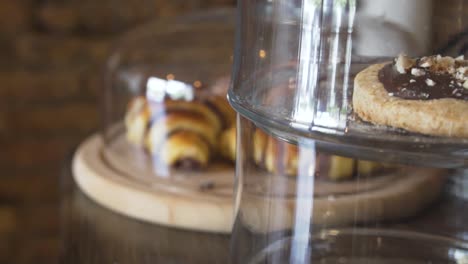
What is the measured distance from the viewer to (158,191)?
74 cm

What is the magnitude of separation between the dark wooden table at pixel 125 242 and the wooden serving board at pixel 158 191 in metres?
0.01

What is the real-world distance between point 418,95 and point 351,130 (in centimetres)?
5

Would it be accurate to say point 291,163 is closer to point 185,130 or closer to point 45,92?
point 185,130

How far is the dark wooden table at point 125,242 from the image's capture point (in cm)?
60

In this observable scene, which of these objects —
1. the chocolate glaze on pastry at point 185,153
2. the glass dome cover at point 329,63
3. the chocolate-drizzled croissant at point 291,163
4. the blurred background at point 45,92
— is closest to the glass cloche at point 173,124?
the chocolate glaze on pastry at point 185,153

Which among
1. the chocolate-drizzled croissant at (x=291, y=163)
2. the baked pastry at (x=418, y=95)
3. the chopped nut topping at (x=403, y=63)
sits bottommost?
the chocolate-drizzled croissant at (x=291, y=163)

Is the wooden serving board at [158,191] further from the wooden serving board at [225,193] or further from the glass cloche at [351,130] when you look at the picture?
the glass cloche at [351,130]

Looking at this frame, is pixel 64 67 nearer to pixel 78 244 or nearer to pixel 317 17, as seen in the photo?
pixel 78 244

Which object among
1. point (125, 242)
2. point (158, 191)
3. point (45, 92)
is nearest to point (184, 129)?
point (158, 191)

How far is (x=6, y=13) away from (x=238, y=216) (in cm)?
115

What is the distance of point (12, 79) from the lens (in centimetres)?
153

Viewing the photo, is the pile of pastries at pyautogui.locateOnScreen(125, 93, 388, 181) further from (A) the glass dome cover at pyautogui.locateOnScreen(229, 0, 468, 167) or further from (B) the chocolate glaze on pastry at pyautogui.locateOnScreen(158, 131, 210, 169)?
(A) the glass dome cover at pyautogui.locateOnScreen(229, 0, 468, 167)

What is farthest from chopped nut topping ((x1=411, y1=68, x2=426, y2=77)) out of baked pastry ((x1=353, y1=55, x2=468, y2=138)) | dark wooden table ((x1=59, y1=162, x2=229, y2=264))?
dark wooden table ((x1=59, y1=162, x2=229, y2=264))

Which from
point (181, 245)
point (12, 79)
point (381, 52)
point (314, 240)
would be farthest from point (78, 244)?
point (12, 79)
